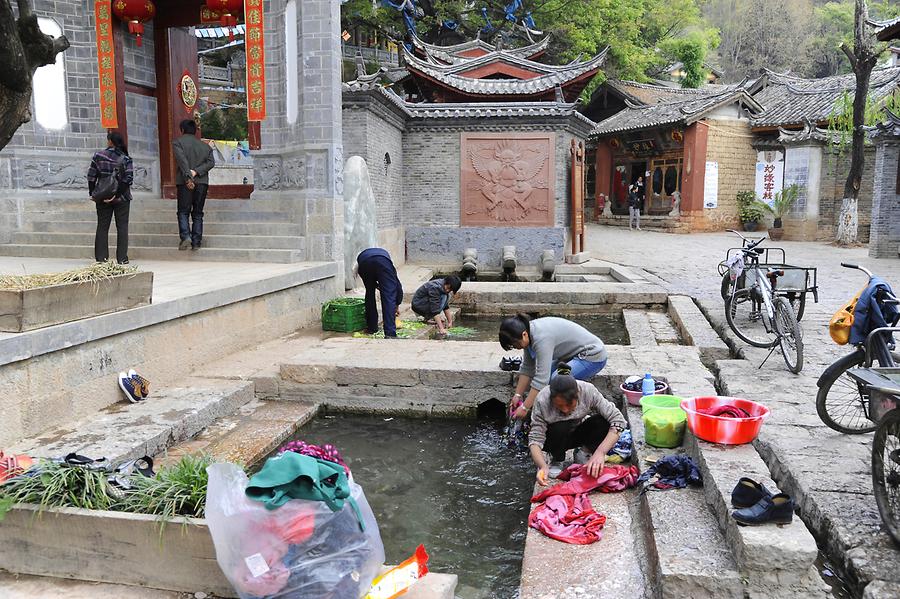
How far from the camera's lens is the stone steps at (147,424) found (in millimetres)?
4785

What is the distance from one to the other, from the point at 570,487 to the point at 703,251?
15553mm

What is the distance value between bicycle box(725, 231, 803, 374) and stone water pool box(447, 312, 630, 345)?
169 cm

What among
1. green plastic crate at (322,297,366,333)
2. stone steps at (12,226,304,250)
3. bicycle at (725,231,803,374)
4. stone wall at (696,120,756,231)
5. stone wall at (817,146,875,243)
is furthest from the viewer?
stone wall at (696,120,756,231)

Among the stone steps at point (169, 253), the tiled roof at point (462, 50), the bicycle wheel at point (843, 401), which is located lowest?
the bicycle wheel at point (843, 401)

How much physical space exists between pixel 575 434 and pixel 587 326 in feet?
20.6

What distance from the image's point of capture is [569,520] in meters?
4.03

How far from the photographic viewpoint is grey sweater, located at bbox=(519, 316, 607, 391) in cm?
534

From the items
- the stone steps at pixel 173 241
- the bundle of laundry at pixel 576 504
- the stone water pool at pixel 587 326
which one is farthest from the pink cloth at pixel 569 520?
the stone steps at pixel 173 241

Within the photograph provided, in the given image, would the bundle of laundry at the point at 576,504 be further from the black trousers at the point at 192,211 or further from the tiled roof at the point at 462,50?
the tiled roof at the point at 462,50

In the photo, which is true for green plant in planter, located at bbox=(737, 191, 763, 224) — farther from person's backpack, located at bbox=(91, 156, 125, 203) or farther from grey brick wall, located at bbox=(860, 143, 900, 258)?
person's backpack, located at bbox=(91, 156, 125, 203)

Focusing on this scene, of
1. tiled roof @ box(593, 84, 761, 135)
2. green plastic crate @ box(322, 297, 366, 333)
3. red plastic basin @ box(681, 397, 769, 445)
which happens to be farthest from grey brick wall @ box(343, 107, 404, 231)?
tiled roof @ box(593, 84, 761, 135)

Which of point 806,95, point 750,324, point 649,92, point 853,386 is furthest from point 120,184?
point 649,92

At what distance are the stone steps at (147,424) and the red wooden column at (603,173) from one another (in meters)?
24.7

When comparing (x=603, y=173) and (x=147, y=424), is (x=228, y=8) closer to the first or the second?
(x=147, y=424)
